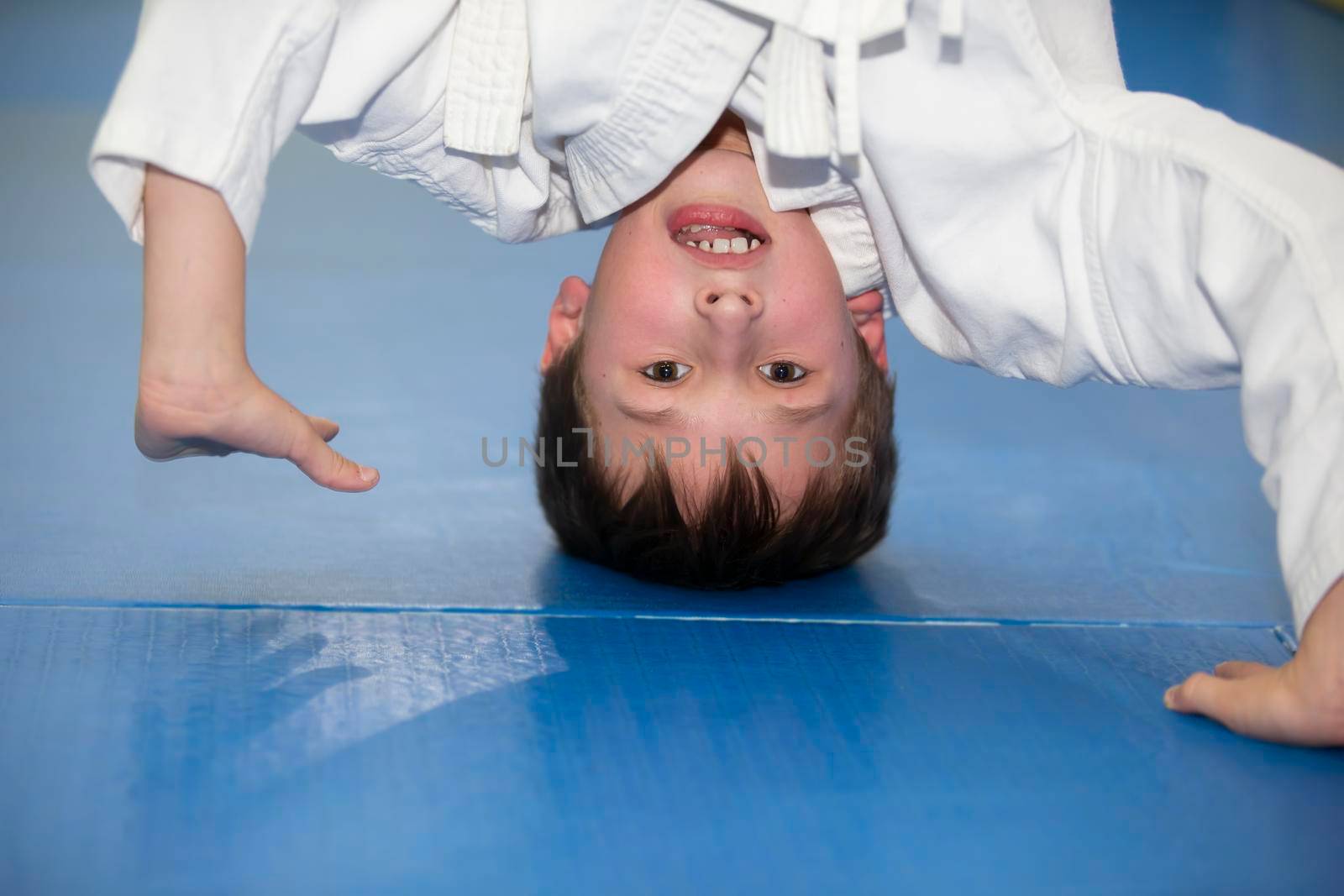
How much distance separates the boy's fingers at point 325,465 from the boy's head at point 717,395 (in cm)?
31

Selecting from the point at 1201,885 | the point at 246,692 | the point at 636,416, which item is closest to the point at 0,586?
the point at 246,692

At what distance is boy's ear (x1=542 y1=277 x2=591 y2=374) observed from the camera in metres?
1.53

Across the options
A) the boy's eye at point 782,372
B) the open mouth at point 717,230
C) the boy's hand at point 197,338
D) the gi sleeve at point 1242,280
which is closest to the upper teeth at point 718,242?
the open mouth at point 717,230

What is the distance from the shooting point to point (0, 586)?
4.20 ft

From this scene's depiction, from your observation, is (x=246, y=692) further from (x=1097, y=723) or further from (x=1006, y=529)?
(x=1006, y=529)

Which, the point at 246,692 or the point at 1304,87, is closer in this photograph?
the point at 246,692

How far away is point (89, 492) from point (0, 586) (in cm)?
25

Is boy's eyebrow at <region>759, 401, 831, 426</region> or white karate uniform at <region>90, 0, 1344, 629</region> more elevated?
white karate uniform at <region>90, 0, 1344, 629</region>

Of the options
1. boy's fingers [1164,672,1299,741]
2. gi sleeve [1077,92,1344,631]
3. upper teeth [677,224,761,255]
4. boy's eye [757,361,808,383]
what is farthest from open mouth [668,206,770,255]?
boy's fingers [1164,672,1299,741]

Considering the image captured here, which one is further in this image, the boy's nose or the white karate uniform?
the boy's nose

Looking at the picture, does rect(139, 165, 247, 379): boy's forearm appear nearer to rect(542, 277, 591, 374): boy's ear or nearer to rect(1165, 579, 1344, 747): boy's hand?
rect(542, 277, 591, 374): boy's ear

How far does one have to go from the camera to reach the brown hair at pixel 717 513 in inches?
54.3

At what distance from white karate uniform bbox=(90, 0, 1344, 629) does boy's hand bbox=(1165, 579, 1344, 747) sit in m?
0.03

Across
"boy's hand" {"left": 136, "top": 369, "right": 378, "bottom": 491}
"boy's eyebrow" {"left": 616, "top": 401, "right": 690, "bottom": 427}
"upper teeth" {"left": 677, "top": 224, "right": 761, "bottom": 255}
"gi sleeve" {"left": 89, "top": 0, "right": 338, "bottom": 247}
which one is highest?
"gi sleeve" {"left": 89, "top": 0, "right": 338, "bottom": 247}
